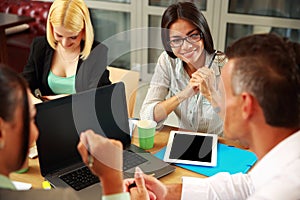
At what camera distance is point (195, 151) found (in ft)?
4.82

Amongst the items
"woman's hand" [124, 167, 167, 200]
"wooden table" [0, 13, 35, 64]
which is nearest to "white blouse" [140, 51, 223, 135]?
"woman's hand" [124, 167, 167, 200]

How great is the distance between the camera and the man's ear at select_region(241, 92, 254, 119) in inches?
37.3

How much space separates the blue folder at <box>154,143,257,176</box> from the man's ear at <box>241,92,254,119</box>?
431mm

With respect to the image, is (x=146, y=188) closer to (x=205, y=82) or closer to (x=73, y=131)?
(x=73, y=131)

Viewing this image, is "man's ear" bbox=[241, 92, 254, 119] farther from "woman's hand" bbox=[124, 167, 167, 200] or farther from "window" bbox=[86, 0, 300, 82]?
"window" bbox=[86, 0, 300, 82]

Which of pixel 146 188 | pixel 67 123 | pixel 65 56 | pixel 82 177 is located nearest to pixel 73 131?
pixel 67 123

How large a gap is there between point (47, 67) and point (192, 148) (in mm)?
1059

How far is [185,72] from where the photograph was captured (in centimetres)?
183

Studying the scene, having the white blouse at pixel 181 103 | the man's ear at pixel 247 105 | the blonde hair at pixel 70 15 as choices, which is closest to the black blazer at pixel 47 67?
the blonde hair at pixel 70 15

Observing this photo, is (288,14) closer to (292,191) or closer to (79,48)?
(79,48)

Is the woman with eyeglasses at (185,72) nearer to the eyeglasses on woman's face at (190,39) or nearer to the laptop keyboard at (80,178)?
the eyeglasses on woman's face at (190,39)

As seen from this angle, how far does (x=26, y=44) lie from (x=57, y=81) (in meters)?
1.81

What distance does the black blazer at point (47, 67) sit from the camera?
2.08 metres

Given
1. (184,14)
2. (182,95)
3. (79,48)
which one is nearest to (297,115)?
(182,95)
